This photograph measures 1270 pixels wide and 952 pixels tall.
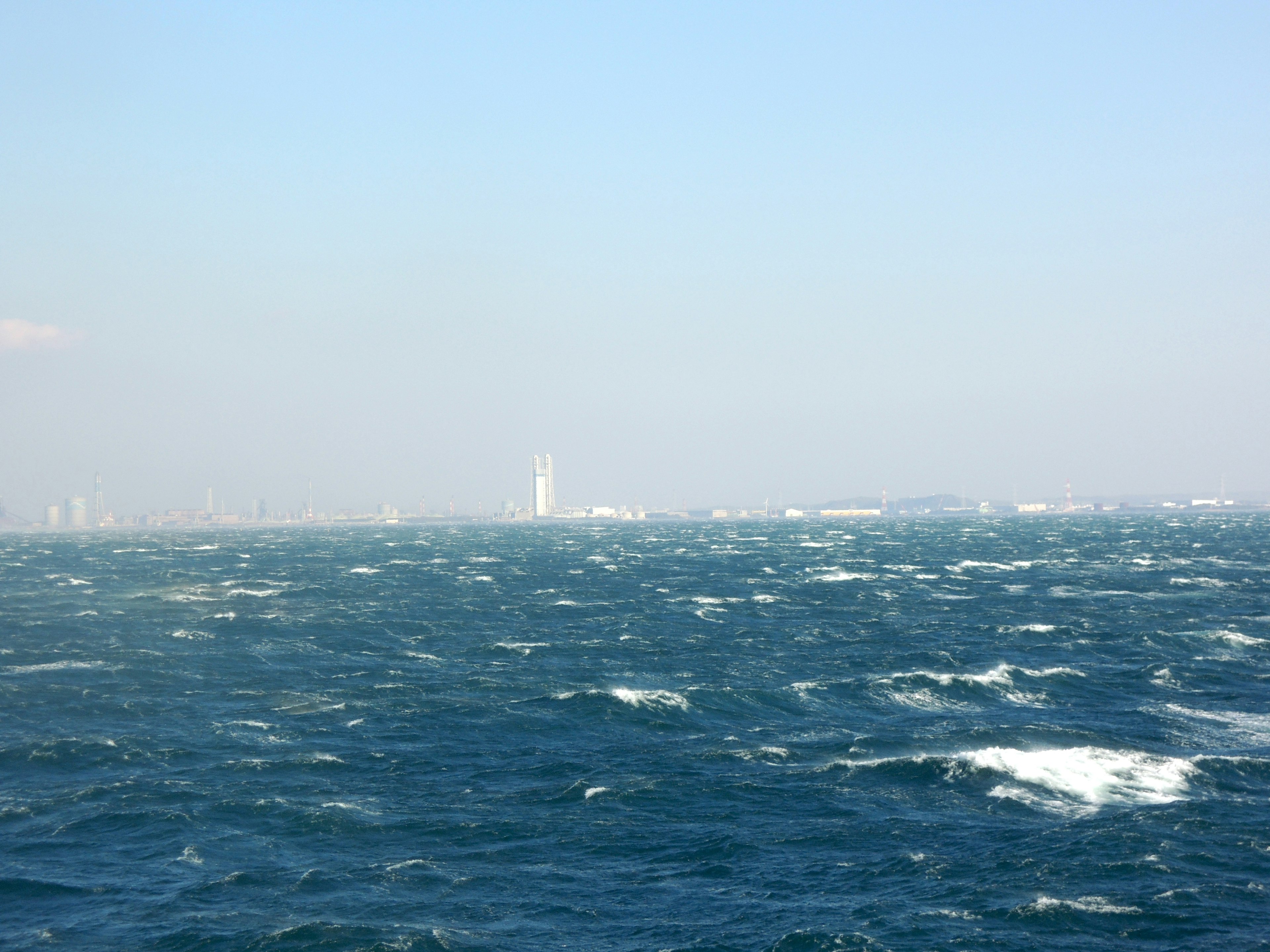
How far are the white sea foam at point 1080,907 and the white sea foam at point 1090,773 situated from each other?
9.16 m

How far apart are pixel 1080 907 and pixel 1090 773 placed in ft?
47.0

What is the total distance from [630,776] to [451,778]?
7533 millimetres

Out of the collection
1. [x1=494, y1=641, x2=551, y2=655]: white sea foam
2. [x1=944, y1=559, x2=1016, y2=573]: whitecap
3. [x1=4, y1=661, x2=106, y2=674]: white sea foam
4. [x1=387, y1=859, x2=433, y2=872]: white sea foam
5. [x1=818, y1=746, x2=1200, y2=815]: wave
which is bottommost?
[x1=944, y1=559, x2=1016, y2=573]: whitecap

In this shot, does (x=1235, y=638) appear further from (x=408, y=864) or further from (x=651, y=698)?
(x=408, y=864)

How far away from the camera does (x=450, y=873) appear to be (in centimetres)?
3244

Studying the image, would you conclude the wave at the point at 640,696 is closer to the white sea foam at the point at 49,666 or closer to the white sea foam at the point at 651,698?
the white sea foam at the point at 651,698

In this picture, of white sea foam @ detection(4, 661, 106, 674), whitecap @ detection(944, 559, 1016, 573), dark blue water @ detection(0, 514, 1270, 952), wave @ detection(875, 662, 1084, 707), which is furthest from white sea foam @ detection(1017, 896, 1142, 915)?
whitecap @ detection(944, 559, 1016, 573)

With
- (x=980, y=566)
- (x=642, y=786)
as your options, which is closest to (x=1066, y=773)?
(x=642, y=786)

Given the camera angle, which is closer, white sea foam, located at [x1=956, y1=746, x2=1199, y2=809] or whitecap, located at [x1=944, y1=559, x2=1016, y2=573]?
white sea foam, located at [x1=956, y1=746, x2=1199, y2=809]

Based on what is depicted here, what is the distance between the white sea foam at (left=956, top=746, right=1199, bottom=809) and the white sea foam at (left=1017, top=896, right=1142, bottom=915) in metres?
9.16

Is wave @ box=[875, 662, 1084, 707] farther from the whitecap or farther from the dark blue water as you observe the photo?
the whitecap

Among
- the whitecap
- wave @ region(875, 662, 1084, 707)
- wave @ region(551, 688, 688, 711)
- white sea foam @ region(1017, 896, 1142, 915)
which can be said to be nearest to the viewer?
white sea foam @ region(1017, 896, 1142, 915)

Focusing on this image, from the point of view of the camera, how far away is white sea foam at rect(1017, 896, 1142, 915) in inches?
1135

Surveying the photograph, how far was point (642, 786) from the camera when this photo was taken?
41656 millimetres
